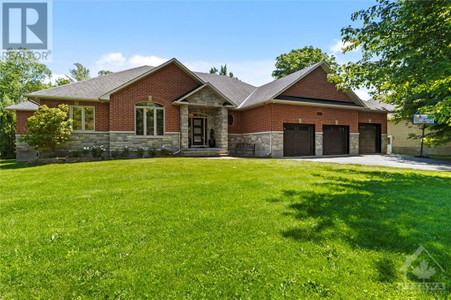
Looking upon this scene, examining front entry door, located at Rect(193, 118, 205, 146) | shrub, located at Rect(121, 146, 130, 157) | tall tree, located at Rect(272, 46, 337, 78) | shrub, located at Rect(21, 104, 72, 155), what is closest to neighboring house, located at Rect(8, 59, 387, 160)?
front entry door, located at Rect(193, 118, 205, 146)

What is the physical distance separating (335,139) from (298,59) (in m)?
16.3

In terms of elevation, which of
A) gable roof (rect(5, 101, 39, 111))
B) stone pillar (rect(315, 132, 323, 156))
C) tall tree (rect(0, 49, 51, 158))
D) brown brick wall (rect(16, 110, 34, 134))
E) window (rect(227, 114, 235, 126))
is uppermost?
tall tree (rect(0, 49, 51, 158))

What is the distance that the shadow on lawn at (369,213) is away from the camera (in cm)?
296

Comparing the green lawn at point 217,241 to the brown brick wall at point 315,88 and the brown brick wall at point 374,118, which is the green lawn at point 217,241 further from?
the brown brick wall at point 374,118

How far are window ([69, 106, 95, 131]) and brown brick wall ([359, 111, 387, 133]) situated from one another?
21713mm

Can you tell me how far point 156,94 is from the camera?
15.2 metres

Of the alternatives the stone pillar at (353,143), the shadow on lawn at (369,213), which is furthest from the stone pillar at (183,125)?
the stone pillar at (353,143)

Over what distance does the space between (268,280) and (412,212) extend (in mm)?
3341

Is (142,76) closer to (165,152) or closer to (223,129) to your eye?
(165,152)

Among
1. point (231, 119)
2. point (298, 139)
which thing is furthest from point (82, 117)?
point (298, 139)

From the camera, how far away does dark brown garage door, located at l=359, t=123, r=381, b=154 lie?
815 inches

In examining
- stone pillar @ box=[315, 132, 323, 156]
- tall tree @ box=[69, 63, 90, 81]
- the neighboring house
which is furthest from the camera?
tall tree @ box=[69, 63, 90, 81]

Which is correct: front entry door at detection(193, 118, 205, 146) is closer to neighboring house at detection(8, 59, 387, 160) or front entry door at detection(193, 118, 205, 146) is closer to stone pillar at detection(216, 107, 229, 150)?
neighboring house at detection(8, 59, 387, 160)

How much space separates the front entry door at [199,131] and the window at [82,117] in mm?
7150
